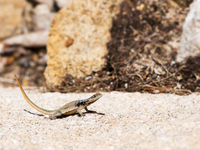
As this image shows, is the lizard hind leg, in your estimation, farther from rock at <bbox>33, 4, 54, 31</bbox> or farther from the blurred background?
rock at <bbox>33, 4, 54, 31</bbox>

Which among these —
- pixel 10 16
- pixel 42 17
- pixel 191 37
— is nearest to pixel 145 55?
pixel 191 37

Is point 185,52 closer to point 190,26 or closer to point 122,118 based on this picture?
point 190,26

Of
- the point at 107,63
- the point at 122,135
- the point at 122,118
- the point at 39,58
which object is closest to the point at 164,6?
the point at 107,63

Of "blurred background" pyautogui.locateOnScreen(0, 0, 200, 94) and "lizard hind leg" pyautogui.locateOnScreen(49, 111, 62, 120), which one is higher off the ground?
"blurred background" pyautogui.locateOnScreen(0, 0, 200, 94)

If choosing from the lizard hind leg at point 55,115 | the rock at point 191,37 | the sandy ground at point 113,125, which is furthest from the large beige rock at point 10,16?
the lizard hind leg at point 55,115

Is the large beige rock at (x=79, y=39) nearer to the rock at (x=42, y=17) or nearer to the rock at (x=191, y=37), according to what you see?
the rock at (x=191, y=37)

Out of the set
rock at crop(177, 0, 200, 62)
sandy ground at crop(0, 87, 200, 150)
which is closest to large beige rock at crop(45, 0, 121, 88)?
sandy ground at crop(0, 87, 200, 150)

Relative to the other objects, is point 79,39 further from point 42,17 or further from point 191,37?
point 42,17
